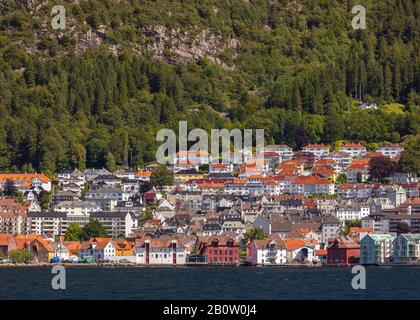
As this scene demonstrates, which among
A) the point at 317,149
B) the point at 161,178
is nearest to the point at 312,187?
the point at 161,178

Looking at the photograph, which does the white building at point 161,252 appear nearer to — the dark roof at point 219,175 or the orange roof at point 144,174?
the orange roof at point 144,174

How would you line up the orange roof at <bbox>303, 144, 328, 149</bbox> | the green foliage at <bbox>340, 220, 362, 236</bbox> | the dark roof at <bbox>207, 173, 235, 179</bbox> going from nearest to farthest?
1. the green foliage at <bbox>340, 220, 362, 236</bbox>
2. the dark roof at <bbox>207, 173, 235, 179</bbox>
3. the orange roof at <bbox>303, 144, 328, 149</bbox>

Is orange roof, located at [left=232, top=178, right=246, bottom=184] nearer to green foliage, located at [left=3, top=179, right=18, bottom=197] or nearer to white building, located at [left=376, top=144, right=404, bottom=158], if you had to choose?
white building, located at [left=376, top=144, right=404, bottom=158]

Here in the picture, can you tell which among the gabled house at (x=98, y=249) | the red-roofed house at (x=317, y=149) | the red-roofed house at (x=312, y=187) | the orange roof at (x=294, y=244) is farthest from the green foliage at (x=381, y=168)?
the gabled house at (x=98, y=249)

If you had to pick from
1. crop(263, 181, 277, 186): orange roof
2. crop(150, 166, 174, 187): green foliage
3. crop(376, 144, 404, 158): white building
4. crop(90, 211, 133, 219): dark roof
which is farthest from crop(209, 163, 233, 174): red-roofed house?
crop(90, 211, 133, 219): dark roof

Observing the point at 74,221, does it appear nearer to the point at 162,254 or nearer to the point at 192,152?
the point at 162,254
